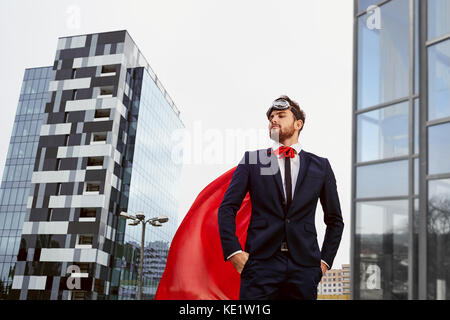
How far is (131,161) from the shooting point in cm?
5688

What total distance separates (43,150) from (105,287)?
642 inches

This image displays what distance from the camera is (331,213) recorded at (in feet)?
14.1

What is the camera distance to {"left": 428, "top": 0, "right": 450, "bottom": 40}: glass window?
908 cm

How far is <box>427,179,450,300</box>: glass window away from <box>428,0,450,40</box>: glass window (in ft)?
8.44

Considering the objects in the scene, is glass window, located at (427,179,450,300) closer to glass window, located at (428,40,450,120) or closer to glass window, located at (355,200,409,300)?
glass window, located at (355,200,409,300)

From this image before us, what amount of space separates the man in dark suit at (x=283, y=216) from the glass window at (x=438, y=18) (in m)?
5.89

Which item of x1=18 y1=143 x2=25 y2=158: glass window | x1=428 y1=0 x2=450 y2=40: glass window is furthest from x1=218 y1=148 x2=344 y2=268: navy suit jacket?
x1=18 y1=143 x2=25 y2=158: glass window

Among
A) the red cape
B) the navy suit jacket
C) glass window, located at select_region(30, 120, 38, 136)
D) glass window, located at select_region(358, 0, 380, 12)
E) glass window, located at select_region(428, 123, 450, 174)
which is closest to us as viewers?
the navy suit jacket

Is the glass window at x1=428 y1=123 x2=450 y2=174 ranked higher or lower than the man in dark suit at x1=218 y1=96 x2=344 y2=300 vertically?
higher

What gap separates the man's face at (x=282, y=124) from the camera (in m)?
4.26

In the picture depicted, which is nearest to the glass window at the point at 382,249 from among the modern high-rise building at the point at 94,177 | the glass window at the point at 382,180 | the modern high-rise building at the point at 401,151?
the modern high-rise building at the point at 401,151

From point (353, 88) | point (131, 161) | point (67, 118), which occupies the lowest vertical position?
point (353, 88)
